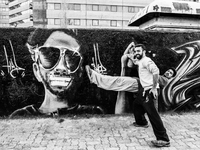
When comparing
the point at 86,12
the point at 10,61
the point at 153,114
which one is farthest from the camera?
the point at 86,12

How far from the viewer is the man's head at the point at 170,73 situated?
5574mm

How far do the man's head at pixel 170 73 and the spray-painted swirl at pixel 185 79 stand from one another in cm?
11

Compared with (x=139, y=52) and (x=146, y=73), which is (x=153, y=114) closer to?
(x=146, y=73)

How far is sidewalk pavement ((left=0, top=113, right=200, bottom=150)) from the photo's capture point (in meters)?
3.70

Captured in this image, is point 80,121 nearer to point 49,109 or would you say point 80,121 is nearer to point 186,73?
point 49,109

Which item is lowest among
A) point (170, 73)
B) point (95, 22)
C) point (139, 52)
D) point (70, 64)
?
point (170, 73)

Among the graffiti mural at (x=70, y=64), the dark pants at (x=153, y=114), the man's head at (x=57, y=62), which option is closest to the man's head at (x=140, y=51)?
the dark pants at (x=153, y=114)

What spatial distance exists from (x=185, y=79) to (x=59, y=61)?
3.49 metres

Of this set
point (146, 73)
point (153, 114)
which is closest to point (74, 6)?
point (146, 73)

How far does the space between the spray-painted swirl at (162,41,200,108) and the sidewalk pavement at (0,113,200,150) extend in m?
0.47

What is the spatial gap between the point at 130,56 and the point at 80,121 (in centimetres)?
211

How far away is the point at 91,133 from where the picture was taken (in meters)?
4.33

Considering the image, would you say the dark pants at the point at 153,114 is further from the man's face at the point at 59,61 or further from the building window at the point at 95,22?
the building window at the point at 95,22

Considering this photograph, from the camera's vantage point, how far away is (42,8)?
39.7 metres
